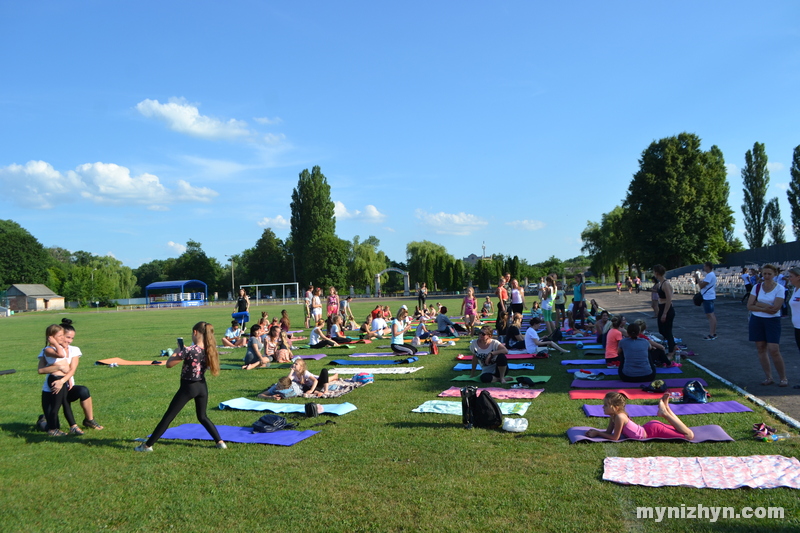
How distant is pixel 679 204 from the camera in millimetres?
46219

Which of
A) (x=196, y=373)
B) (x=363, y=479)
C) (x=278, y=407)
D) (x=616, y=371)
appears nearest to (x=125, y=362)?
(x=278, y=407)

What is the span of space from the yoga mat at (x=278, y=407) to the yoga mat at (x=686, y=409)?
363cm

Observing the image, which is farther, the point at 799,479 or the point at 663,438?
the point at 663,438

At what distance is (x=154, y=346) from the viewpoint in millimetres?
18094

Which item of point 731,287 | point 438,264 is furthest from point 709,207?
point 438,264

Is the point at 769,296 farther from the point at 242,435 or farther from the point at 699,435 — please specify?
the point at 242,435

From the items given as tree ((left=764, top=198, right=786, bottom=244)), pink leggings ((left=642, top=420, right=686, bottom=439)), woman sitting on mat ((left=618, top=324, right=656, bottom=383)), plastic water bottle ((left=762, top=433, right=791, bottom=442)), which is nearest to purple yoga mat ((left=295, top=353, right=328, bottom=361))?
woman sitting on mat ((left=618, top=324, right=656, bottom=383))

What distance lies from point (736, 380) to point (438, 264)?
215 feet

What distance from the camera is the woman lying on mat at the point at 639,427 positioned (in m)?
5.80

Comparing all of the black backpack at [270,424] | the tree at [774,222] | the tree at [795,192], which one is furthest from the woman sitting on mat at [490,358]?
the tree at [774,222]

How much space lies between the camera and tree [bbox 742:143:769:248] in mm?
57656

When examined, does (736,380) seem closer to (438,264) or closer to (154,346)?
(154,346)

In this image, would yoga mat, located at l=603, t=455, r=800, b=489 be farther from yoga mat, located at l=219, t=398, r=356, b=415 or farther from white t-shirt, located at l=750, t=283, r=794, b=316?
yoga mat, located at l=219, t=398, r=356, b=415

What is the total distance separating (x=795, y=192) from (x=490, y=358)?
52616 mm
